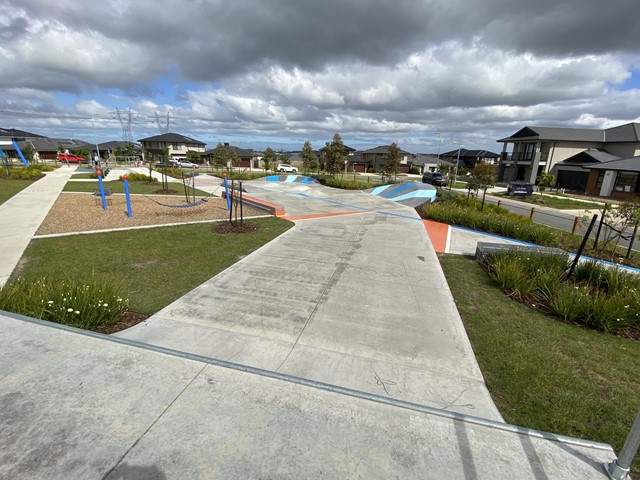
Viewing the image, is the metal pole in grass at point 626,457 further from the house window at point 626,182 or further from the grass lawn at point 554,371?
the house window at point 626,182

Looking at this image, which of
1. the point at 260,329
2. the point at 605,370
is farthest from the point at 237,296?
the point at 605,370

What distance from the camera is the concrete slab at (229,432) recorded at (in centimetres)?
229

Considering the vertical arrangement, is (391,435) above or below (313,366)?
above

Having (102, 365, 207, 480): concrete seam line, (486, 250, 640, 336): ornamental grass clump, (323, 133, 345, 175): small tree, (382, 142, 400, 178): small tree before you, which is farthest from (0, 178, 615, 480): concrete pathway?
(382, 142, 400, 178): small tree

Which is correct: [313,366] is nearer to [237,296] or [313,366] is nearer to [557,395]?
[237,296]

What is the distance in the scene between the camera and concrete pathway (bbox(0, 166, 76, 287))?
7.31 m

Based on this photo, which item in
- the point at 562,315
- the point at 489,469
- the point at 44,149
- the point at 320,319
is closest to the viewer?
the point at 489,469

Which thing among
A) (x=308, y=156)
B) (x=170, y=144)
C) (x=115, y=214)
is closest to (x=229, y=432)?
(x=115, y=214)

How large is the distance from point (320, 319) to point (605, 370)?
391 centimetres

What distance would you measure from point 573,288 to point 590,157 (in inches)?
1876

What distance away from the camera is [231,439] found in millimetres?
2502

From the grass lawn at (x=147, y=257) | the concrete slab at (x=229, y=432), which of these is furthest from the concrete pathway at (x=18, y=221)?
the concrete slab at (x=229, y=432)

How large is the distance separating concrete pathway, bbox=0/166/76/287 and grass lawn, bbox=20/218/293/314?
10.6 inches

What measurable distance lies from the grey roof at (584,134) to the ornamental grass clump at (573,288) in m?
47.9
